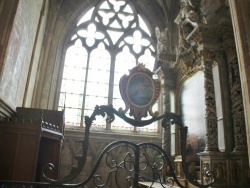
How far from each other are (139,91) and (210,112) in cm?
290

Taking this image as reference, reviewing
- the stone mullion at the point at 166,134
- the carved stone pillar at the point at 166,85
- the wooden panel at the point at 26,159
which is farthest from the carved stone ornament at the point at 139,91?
the carved stone pillar at the point at 166,85

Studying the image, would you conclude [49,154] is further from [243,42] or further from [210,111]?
[243,42]

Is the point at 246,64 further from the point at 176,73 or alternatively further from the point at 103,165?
the point at 103,165

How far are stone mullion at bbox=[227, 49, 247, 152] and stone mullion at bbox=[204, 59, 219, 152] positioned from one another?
421 millimetres

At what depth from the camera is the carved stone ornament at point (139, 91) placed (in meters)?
3.58

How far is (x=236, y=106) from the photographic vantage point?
18.4 feet

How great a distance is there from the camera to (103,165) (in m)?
8.95

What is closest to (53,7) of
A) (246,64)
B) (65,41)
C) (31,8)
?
(65,41)

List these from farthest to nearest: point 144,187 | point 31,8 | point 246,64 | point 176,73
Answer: point 176,73 → point 144,187 → point 31,8 → point 246,64

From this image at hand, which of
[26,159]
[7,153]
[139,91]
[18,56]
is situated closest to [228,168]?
[139,91]

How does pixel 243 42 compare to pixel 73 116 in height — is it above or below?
above

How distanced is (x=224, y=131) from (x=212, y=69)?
64.5 inches

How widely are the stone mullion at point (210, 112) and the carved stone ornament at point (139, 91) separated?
8.66 ft

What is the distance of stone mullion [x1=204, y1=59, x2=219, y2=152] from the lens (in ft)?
18.5
